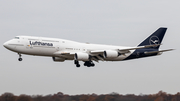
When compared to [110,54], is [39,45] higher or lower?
higher

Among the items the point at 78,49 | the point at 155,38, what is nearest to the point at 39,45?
the point at 78,49

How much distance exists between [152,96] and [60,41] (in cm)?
1661

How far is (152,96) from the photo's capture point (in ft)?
164

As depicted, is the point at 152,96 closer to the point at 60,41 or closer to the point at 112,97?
the point at 112,97

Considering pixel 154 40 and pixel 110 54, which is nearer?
pixel 110 54

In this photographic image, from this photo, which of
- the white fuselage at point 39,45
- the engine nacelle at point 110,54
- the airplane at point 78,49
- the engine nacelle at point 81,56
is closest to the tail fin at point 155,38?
the airplane at point 78,49

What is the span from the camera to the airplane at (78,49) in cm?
5109

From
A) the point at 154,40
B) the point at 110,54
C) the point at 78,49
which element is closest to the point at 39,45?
the point at 78,49

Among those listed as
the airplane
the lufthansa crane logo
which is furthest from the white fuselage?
the lufthansa crane logo

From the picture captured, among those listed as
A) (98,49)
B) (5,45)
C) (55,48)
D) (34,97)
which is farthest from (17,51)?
(98,49)

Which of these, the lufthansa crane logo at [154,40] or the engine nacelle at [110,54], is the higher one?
the lufthansa crane logo at [154,40]

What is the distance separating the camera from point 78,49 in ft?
180

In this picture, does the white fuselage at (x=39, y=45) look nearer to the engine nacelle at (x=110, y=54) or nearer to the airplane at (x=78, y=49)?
the airplane at (x=78, y=49)

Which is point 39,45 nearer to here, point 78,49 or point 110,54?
point 78,49
